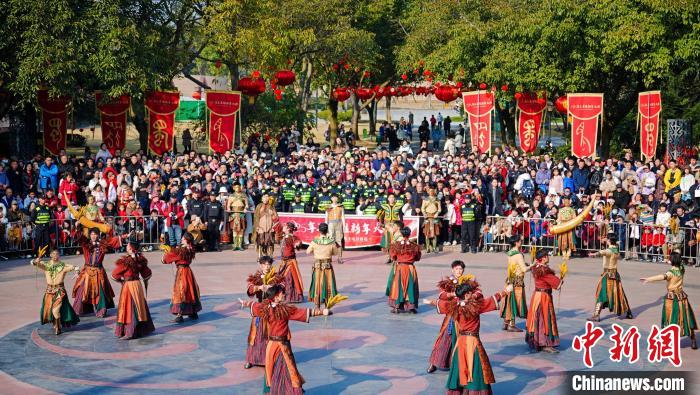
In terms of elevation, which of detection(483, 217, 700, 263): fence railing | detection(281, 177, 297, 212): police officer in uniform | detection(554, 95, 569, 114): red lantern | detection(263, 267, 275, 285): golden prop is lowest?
detection(263, 267, 275, 285): golden prop

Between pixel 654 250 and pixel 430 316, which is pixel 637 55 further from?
pixel 430 316

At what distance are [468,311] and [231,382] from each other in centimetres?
385

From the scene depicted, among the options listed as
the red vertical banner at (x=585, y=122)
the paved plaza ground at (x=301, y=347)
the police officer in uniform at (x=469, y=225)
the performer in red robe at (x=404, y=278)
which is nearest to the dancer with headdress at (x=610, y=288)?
the paved plaza ground at (x=301, y=347)

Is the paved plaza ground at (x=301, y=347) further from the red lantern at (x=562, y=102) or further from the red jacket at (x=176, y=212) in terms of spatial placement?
the red lantern at (x=562, y=102)

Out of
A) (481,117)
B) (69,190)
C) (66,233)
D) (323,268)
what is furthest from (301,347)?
(481,117)

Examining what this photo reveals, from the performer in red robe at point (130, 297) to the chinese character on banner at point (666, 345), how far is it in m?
8.80

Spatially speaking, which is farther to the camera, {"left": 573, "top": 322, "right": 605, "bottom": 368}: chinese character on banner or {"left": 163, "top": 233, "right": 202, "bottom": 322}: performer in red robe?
{"left": 163, "top": 233, "right": 202, "bottom": 322}: performer in red robe

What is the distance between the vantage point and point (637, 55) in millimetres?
34219

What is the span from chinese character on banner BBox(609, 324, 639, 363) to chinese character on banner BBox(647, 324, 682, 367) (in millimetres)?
243

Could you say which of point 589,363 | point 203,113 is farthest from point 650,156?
point 203,113

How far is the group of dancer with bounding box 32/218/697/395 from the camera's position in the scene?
14328mm

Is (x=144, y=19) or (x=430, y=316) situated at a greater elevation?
(x=144, y=19)

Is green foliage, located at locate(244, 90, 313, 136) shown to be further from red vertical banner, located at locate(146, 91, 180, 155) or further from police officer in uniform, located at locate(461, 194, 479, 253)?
police officer in uniform, located at locate(461, 194, 479, 253)

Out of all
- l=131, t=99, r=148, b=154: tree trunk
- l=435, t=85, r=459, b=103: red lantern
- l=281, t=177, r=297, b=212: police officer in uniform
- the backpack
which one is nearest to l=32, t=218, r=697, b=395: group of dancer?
l=281, t=177, r=297, b=212: police officer in uniform
